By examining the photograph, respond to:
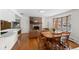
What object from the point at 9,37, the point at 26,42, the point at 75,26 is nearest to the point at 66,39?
the point at 75,26

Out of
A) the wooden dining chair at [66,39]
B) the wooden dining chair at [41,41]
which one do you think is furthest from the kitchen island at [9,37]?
the wooden dining chair at [66,39]

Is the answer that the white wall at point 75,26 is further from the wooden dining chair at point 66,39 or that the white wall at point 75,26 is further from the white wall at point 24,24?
the white wall at point 24,24

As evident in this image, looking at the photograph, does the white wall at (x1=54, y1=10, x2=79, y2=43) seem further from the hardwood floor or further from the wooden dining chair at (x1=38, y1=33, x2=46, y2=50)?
the wooden dining chair at (x1=38, y1=33, x2=46, y2=50)

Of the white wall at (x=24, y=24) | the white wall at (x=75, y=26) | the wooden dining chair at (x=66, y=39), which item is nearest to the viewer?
the white wall at (x=75, y=26)

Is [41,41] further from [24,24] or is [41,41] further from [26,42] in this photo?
[24,24]

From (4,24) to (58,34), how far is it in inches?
39.4

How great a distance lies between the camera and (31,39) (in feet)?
5.77

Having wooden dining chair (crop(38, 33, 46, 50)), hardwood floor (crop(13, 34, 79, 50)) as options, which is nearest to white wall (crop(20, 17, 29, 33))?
hardwood floor (crop(13, 34, 79, 50))

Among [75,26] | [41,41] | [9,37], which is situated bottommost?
[41,41]

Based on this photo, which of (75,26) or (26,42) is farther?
(26,42)
